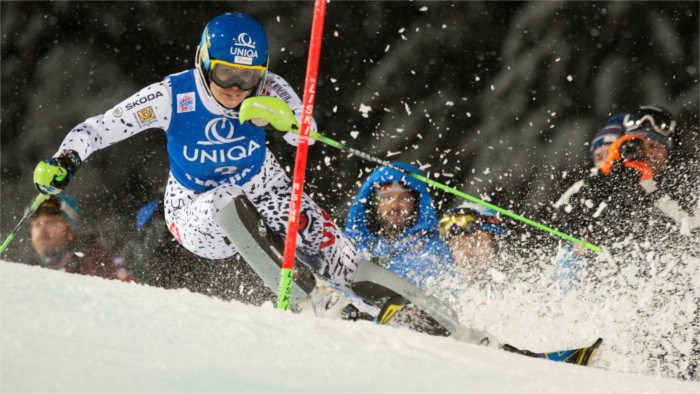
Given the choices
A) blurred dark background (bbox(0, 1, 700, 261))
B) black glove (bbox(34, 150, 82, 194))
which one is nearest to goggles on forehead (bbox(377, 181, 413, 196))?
blurred dark background (bbox(0, 1, 700, 261))

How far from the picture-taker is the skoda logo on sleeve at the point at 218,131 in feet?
8.05

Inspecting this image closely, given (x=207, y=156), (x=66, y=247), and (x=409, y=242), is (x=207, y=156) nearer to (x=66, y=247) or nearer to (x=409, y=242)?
(x=409, y=242)

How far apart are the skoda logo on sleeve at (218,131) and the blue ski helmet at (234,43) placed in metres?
0.21

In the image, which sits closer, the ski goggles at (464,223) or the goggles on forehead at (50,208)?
the ski goggles at (464,223)

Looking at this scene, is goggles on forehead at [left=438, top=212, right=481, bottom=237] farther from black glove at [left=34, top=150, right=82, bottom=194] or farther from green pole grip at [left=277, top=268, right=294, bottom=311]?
black glove at [left=34, top=150, right=82, bottom=194]

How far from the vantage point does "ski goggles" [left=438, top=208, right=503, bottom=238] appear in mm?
3246

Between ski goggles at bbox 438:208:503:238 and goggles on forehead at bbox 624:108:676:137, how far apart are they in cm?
83

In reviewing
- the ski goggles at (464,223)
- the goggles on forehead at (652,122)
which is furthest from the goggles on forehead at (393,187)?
the goggles on forehead at (652,122)

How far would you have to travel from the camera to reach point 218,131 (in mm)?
2461

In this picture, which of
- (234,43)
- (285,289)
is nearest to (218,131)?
(234,43)

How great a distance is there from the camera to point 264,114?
→ 2.26 meters

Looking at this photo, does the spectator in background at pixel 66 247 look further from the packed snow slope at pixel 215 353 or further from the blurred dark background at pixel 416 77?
the packed snow slope at pixel 215 353

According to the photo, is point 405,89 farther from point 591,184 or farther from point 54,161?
point 54,161

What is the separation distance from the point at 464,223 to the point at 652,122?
40.8 inches
